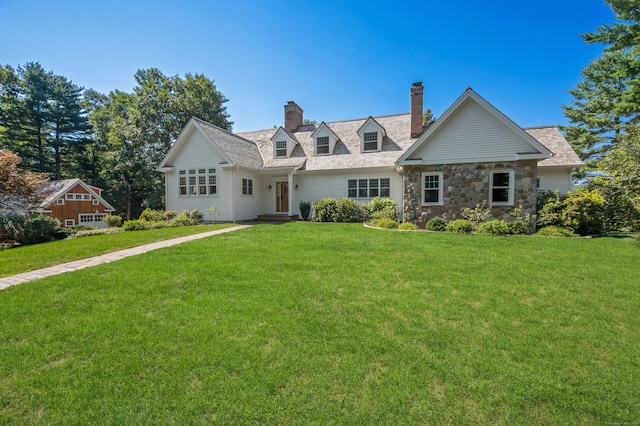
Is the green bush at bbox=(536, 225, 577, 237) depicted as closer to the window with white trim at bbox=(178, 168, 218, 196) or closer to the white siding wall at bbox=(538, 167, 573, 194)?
the white siding wall at bbox=(538, 167, 573, 194)

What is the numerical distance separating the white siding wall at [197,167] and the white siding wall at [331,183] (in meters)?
4.40

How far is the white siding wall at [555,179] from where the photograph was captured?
15.9 m

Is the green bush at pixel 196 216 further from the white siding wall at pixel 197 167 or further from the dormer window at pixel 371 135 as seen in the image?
the dormer window at pixel 371 135

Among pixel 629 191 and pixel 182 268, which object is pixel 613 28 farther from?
pixel 182 268

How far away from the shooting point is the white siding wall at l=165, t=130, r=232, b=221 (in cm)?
1634

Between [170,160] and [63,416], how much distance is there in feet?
58.3

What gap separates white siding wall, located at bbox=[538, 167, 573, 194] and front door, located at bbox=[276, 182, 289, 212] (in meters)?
15.3

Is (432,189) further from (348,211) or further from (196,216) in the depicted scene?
(196,216)

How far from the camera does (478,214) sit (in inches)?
468

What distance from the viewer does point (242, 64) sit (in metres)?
12.7

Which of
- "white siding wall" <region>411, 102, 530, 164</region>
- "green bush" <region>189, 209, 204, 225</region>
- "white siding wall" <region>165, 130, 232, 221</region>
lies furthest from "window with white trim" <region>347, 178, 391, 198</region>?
"green bush" <region>189, 209, 204, 225</region>

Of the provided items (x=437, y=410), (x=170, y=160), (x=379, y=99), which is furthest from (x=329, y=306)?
(x=379, y=99)

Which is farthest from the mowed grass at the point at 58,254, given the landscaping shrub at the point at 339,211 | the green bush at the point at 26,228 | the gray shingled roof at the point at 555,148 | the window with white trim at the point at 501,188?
the gray shingled roof at the point at 555,148

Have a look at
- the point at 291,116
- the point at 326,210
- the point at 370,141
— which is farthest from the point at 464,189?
the point at 291,116
